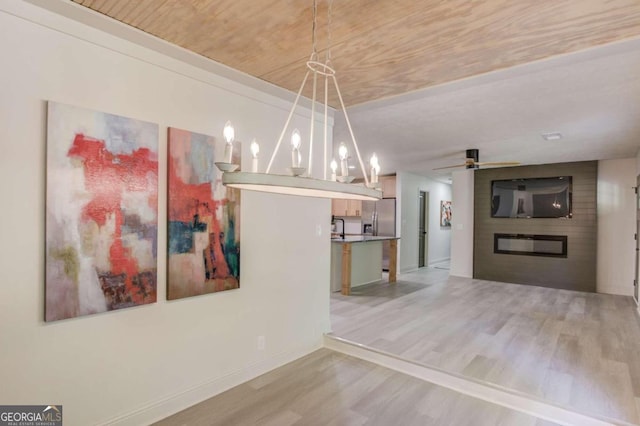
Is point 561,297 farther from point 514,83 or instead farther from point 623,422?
point 514,83

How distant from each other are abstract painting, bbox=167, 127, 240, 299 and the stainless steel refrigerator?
5.84 metres

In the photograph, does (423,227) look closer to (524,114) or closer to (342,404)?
(524,114)

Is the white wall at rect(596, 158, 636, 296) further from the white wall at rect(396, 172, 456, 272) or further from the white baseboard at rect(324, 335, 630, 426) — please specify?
the white baseboard at rect(324, 335, 630, 426)

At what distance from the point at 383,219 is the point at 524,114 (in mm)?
5011

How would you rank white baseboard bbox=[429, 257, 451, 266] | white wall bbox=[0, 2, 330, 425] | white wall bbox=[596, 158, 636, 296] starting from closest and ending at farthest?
white wall bbox=[0, 2, 330, 425]
white wall bbox=[596, 158, 636, 296]
white baseboard bbox=[429, 257, 451, 266]

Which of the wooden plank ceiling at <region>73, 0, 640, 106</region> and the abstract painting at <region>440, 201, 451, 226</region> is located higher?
the wooden plank ceiling at <region>73, 0, 640, 106</region>

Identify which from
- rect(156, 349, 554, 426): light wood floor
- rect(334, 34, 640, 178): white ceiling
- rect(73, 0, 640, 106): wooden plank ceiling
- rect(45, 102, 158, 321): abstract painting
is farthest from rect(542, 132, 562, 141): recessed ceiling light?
rect(45, 102, 158, 321): abstract painting

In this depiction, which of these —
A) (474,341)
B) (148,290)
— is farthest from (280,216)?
(474,341)

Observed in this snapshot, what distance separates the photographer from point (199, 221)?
8.21ft

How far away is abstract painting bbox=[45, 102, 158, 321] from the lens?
6.06ft

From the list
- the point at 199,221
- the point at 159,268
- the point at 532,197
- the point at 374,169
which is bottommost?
the point at 159,268

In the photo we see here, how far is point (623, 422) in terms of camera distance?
2215 millimetres

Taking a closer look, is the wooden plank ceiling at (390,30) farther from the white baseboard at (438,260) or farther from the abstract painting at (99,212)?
the white baseboard at (438,260)

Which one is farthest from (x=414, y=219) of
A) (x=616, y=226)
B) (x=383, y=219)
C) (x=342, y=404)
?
(x=342, y=404)
